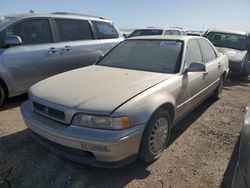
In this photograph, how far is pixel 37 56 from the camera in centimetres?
483

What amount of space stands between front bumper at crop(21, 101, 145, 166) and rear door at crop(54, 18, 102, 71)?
2890 millimetres

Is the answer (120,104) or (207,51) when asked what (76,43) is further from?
(120,104)

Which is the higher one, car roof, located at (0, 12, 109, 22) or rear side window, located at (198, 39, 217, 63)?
car roof, located at (0, 12, 109, 22)

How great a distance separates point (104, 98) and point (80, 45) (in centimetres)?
323

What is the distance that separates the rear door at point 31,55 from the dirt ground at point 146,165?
2.50ft

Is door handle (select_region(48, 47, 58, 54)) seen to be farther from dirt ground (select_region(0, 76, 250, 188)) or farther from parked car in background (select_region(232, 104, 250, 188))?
parked car in background (select_region(232, 104, 250, 188))

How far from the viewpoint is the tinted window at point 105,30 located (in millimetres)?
6129

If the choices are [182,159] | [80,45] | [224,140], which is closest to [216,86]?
[224,140]

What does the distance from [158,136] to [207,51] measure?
2496 mm

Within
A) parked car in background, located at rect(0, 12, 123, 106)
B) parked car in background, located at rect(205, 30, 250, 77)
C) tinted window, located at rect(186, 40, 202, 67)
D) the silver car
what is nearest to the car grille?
the silver car

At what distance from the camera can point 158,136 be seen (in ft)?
9.96

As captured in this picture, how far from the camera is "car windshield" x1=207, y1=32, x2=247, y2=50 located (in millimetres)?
9172

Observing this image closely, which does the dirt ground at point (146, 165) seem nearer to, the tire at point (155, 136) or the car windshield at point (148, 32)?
the tire at point (155, 136)

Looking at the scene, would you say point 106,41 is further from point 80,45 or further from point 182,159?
point 182,159
